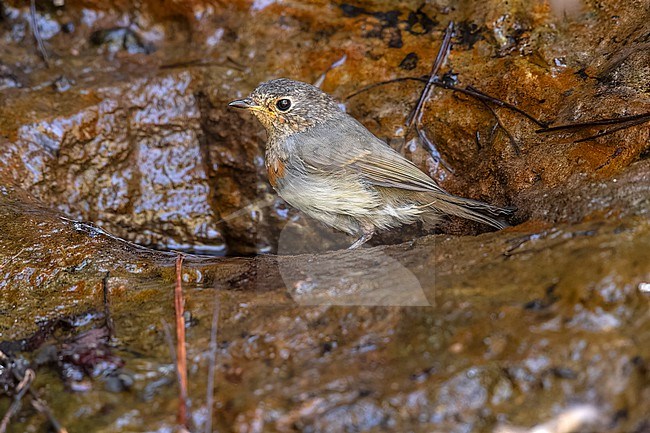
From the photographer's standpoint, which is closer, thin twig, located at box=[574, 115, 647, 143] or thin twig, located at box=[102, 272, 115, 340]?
thin twig, located at box=[102, 272, 115, 340]

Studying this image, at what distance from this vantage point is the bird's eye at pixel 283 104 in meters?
4.54

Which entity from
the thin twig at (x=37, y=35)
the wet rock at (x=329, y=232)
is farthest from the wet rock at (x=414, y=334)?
the thin twig at (x=37, y=35)

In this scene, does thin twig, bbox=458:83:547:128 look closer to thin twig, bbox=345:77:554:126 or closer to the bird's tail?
thin twig, bbox=345:77:554:126

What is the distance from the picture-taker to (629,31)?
13.6ft

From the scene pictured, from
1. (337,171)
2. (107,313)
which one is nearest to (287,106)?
(337,171)

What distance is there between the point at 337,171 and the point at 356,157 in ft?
0.55

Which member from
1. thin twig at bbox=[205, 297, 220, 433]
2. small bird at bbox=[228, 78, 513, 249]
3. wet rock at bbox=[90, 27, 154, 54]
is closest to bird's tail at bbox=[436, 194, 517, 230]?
small bird at bbox=[228, 78, 513, 249]

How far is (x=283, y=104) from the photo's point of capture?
454cm

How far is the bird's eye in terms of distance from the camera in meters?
4.54

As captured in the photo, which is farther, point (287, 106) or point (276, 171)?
point (287, 106)

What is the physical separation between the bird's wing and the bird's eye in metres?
0.22

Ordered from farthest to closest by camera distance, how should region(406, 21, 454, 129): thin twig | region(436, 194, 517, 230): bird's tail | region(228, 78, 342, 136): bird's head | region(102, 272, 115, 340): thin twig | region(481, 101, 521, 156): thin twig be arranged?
region(406, 21, 454, 129): thin twig → region(228, 78, 342, 136): bird's head → region(481, 101, 521, 156): thin twig → region(436, 194, 517, 230): bird's tail → region(102, 272, 115, 340): thin twig

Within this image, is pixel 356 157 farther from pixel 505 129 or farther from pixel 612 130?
pixel 612 130

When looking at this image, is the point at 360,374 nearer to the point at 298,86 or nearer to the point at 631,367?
the point at 631,367
